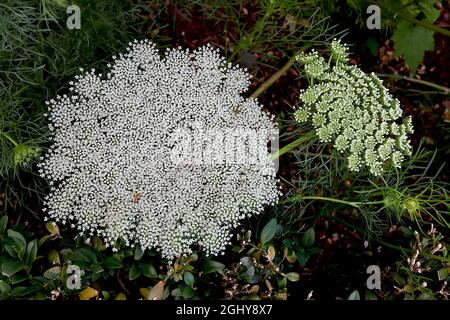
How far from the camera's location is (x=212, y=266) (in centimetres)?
236

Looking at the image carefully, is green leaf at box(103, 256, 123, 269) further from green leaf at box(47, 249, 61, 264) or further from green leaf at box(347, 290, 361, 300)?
green leaf at box(347, 290, 361, 300)

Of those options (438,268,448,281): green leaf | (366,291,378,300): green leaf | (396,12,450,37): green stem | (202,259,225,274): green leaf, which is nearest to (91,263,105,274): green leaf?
(202,259,225,274): green leaf

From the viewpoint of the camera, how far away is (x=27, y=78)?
98.7 inches

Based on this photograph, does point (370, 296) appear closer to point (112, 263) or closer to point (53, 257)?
Answer: point (112, 263)

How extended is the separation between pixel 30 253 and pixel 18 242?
0.21ft

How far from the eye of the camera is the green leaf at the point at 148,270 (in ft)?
7.70

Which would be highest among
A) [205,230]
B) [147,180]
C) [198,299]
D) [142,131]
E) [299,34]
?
[299,34]

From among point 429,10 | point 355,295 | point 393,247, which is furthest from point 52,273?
point 429,10

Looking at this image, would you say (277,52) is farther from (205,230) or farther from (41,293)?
(41,293)

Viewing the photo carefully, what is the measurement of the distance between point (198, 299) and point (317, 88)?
968mm

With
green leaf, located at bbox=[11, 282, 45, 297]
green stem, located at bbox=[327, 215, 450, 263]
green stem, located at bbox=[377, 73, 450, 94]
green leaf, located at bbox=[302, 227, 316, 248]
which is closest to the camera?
green leaf, located at bbox=[11, 282, 45, 297]

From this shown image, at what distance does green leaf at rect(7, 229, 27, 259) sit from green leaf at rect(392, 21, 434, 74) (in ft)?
6.40

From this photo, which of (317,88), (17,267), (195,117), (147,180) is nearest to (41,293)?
(17,267)

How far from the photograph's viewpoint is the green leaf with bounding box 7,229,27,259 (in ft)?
7.50
